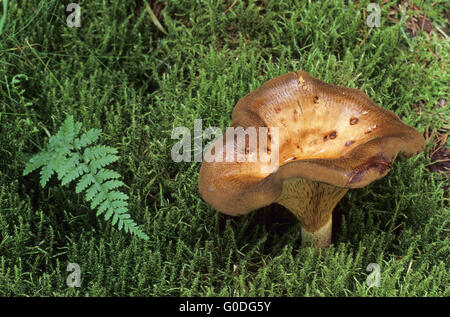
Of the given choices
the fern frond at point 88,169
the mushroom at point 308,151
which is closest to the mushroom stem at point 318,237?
the mushroom at point 308,151

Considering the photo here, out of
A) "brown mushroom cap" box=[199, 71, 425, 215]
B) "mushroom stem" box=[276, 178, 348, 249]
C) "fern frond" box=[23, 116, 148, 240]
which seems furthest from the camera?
"fern frond" box=[23, 116, 148, 240]

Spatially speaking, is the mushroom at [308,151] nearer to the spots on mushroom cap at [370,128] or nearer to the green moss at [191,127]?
the spots on mushroom cap at [370,128]

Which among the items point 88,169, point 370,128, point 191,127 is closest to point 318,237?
point 370,128

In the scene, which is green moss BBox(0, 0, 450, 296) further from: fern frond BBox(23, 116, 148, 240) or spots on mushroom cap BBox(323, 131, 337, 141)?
spots on mushroom cap BBox(323, 131, 337, 141)

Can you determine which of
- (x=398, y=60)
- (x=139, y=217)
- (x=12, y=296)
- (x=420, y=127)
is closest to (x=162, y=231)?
(x=139, y=217)

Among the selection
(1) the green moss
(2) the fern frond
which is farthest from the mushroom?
(2) the fern frond

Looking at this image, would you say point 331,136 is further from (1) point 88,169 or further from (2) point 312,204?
(1) point 88,169
